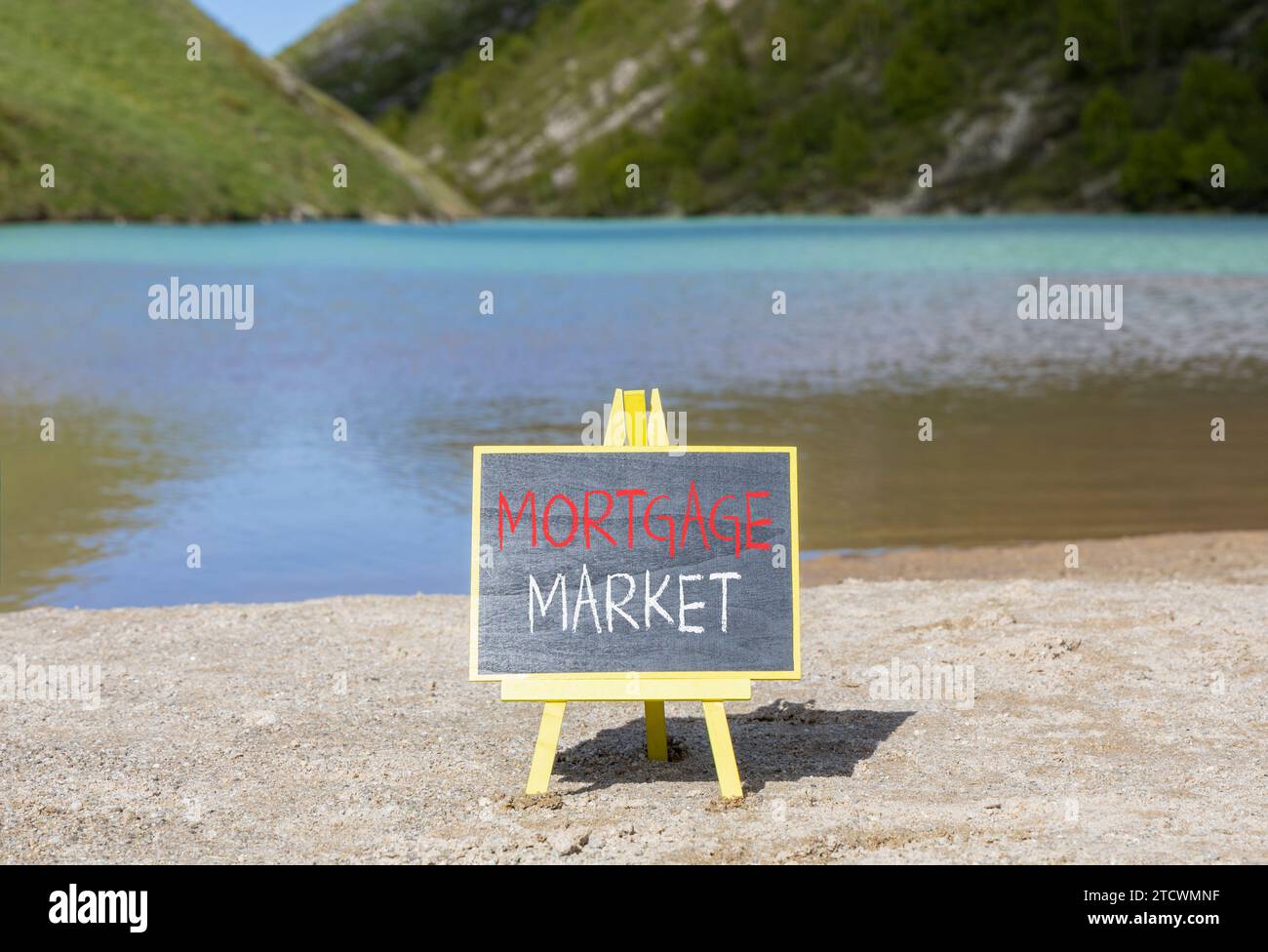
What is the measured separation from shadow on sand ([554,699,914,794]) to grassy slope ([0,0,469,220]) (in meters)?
95.5

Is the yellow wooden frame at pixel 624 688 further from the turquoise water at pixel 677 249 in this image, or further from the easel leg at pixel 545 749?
the turquoise water at pixel 677 249

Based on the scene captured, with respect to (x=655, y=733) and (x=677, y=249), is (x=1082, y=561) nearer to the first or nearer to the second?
(x=655, y=733)

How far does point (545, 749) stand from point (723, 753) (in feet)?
2.49

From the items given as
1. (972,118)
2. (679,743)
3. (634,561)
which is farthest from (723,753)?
(972,118)

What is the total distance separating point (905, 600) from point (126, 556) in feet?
22.0

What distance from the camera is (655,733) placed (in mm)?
6988

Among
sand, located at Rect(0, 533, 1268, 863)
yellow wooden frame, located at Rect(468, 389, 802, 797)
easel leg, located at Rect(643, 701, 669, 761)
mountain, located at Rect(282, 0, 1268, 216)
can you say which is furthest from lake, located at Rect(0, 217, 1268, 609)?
mountain, located at Rect(282, 0, 1268, 216)

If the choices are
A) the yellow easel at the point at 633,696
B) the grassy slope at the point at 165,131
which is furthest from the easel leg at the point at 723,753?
the grassy slope at the point at 165,131

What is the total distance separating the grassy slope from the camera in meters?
104

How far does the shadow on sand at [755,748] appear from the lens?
679 centimetres

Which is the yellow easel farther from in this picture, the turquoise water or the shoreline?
the turquoise water

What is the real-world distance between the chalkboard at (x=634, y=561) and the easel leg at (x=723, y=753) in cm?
19
